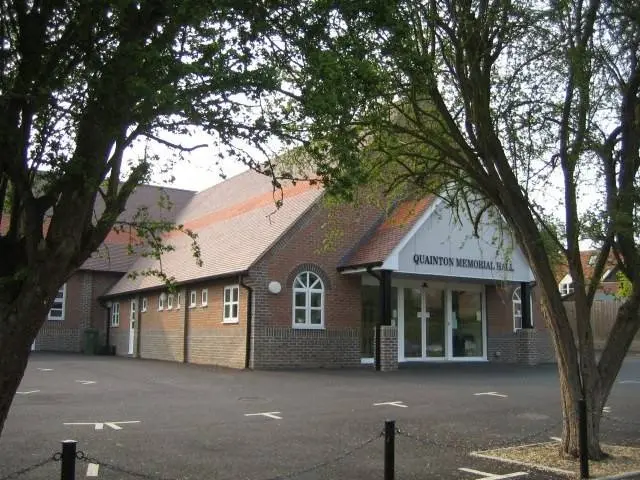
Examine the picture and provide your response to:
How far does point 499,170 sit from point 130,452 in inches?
239

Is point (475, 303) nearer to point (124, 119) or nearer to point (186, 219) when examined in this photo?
point (186, 219)

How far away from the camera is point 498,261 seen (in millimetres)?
25375

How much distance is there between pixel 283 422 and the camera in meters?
11.5

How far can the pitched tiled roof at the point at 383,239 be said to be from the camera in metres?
22.3

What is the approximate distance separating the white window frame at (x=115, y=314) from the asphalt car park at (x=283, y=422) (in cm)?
1436

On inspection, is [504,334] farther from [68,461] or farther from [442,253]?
[68,461]

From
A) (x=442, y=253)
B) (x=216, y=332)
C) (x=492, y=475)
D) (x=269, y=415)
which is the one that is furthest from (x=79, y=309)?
(x=492, y=475)

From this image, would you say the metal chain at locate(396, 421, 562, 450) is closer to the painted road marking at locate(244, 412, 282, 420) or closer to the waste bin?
the painted road marking at locate(244, 412, 282, 420)

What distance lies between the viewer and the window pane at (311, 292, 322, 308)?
906 inches

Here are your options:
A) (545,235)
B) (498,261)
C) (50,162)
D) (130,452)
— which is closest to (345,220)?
(498,261)

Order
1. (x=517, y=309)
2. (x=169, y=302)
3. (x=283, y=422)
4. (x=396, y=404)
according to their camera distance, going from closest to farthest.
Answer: (x=283, y=422) < (x=396, y=404) < (x=169, y=302) < (x=517, y=309)

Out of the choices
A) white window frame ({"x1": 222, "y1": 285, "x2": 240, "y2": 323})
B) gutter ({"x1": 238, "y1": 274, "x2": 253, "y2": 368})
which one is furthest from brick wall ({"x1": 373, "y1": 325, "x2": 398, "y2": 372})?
white window frame ({"x1": 222, "y1": 285, "x2": 240, "y2": 323})

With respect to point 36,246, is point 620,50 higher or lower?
higher

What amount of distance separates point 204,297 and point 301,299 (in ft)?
14.1
